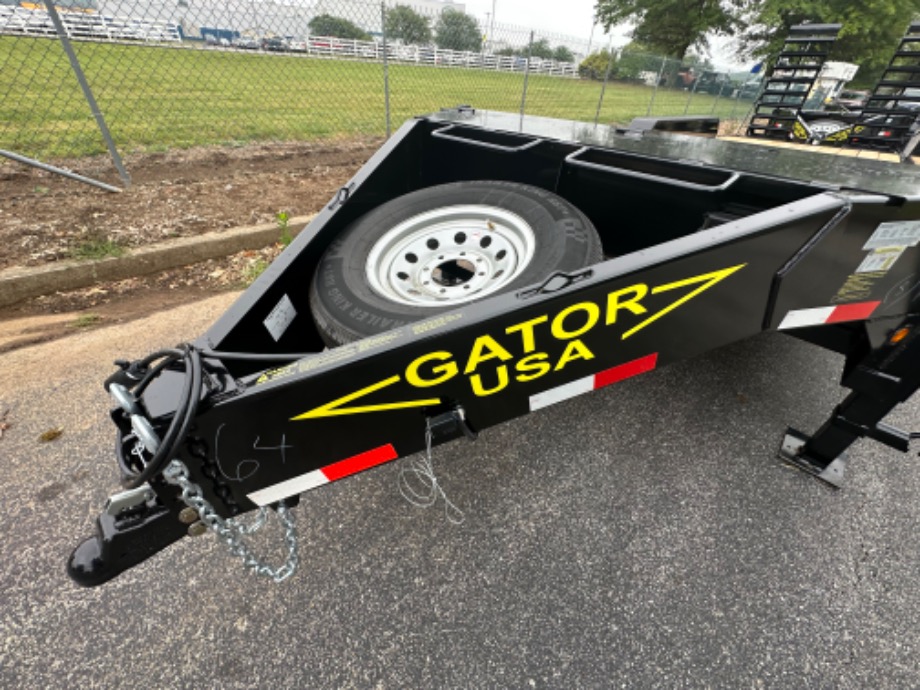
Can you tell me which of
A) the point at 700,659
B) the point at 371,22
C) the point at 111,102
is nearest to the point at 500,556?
the point at 700,659

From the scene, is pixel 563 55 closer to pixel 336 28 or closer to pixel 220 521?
pixel 336 28

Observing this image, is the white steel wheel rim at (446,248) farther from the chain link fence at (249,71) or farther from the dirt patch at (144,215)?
the chain link fence at (249,71)

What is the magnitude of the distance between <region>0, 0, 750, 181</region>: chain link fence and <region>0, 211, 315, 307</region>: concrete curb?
5.81 feet

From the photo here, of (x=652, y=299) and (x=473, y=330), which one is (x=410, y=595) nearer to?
(x=473, y=330)

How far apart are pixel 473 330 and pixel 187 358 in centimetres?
62

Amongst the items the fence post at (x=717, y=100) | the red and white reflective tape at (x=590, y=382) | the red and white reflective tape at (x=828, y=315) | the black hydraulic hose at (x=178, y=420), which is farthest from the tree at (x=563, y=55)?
the black hydraulic hose at (x=178, y=420)

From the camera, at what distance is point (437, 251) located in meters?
1.88

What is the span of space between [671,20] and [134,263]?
101ft

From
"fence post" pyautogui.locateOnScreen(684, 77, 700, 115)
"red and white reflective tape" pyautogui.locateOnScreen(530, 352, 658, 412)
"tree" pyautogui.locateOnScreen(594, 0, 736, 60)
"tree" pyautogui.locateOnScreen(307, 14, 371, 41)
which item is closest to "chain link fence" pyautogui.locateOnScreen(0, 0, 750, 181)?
"tree" pyautogui.locateOnScreen(307, 14, 371, 41)

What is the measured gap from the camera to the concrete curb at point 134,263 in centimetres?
323

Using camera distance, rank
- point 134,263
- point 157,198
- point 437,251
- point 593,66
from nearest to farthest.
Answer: point 437,251, point 134,263, point 157,198, point 593,66

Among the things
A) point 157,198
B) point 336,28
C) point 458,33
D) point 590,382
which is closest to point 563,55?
point 458,33

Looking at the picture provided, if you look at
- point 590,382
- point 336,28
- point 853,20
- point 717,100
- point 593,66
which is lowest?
point 717,100

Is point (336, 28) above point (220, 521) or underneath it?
above
